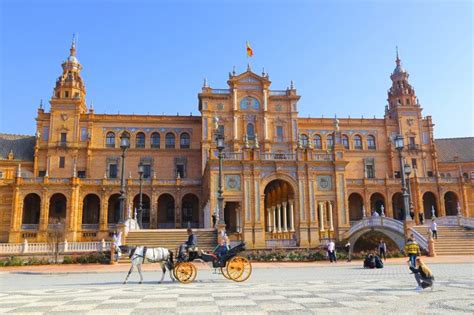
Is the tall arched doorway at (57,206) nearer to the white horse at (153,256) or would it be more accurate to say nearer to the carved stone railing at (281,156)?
the carved stone railing at (281,156)

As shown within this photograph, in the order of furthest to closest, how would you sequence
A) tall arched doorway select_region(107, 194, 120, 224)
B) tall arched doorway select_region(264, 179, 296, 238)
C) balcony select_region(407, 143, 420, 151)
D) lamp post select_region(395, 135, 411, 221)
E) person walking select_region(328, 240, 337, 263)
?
1. balcony select_region(407, 143, 420, 151)
2. tall arched doorway select_region(107, 194, 120, 224)
3. tall arched doorway select_region(264, 179, 296, 238)
4. lamp post select_region(395, 135, 411, 221)
5. person walking select_region(328, 240, 337, 263)

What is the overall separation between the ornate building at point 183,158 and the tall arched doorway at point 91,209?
0.43ft

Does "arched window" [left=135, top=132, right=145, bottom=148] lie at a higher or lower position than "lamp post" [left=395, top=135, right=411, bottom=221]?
higher

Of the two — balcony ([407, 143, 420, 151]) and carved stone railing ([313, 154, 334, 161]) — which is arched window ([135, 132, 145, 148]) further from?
balcony ([407, 143, 420, 151])

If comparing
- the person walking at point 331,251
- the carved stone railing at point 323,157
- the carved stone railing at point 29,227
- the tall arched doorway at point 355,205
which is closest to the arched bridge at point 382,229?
the carved stone railing at point 323,157

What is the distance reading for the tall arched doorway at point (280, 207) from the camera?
37.0m

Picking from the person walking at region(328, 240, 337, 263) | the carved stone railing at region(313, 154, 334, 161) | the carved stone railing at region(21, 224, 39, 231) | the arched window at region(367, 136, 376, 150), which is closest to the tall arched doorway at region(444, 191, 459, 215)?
the arched window at region(367, 136, 376, 150)

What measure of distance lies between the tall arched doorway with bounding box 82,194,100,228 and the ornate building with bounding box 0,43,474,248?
13cm

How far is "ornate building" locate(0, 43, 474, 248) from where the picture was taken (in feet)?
161

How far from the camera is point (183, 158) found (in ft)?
187

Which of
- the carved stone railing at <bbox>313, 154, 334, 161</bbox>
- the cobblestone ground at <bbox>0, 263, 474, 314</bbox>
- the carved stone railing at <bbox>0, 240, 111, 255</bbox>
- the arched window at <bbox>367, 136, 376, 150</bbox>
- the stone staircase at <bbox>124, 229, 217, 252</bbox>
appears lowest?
the cobblestone ground at <bbox>0, 263, 474, 314</bbox>

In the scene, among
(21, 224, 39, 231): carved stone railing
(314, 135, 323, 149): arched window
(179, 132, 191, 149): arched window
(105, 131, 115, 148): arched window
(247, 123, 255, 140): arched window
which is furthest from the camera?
(314, 135, 323, 149): arched window

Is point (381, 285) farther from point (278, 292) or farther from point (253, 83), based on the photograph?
point (253, 83)

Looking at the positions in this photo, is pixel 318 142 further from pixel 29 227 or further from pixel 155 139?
pixel 29 227
